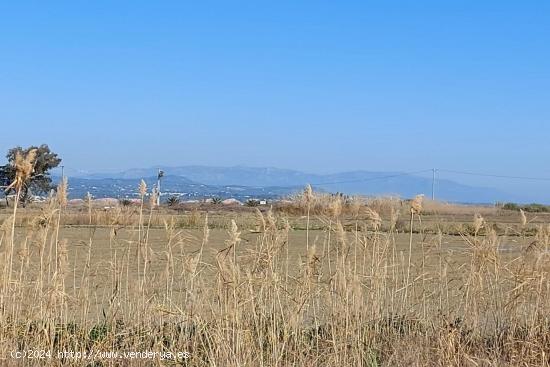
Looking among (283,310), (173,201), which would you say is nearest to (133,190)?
(283,310)

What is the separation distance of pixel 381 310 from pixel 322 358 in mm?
1104

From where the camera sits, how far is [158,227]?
25578mm

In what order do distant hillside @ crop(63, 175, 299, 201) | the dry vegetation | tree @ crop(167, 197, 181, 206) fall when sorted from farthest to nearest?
tree @ crop(167, 197, 181, 206), distant hillside @ crop(63, 175, 299, 201), the dry vegetation

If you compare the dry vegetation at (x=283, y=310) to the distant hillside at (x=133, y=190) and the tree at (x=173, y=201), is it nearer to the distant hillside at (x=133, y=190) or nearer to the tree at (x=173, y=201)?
the distant hillside at (x=133, y=190)

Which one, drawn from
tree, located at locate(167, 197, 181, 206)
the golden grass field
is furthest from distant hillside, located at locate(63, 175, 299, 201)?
the golden grass field

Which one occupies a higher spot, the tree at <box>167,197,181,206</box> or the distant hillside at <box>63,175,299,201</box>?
the distant hillside at <box>63,175,299,201</box>

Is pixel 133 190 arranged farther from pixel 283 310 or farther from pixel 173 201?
pixel 173 201

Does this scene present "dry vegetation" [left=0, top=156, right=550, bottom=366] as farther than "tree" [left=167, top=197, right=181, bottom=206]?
No

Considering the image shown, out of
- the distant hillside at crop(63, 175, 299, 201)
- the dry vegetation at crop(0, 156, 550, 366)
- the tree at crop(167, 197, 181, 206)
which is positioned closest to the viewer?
the dry vegetation at crop(0, 156, 550, 366)

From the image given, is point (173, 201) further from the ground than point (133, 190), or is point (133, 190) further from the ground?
point (133, 190)

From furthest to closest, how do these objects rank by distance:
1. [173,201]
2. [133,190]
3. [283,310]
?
[173,201] → [133,190] → [283,310]

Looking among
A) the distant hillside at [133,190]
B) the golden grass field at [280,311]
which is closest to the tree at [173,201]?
the distant hillside at [133,190]

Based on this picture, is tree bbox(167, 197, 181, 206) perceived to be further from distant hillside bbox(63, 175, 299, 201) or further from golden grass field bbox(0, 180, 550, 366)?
golden grass field bbox(0, 180, 550, 366)

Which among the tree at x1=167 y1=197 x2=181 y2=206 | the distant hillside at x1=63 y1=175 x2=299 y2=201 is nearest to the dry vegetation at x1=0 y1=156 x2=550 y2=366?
the distant hillside at x1=63 y1=175 x2=299 y2=201
